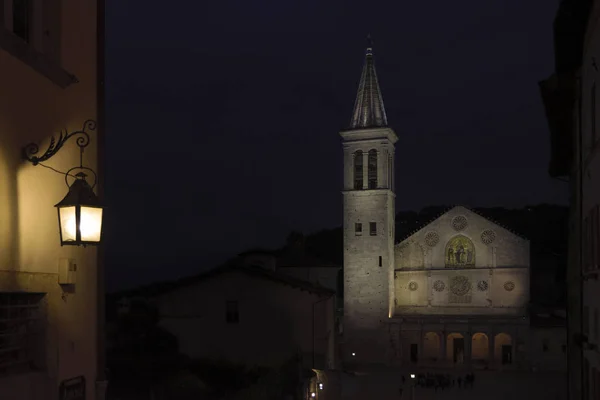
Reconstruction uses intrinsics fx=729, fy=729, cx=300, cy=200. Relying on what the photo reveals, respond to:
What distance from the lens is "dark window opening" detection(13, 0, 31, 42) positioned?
6266 mm

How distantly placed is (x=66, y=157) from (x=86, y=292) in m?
1.39

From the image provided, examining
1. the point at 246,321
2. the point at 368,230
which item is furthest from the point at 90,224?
the point at 368,230

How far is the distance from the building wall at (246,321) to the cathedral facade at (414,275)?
17.9 meters

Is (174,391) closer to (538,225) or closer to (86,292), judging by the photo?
(86,292)

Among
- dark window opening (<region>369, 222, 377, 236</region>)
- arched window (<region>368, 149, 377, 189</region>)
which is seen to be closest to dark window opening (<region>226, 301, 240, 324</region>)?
dark window opening (<region>369, 222, 377, 236</region>)

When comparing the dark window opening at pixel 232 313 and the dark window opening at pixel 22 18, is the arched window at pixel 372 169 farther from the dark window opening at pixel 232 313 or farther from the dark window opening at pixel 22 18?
the dark window opening at pixel 22 18

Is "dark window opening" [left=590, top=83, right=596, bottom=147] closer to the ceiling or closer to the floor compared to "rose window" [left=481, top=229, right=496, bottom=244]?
closer to the ceiling

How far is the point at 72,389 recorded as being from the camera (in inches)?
269

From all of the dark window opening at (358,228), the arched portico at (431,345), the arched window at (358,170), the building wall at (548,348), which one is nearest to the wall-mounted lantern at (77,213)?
the building wall at (548,348)

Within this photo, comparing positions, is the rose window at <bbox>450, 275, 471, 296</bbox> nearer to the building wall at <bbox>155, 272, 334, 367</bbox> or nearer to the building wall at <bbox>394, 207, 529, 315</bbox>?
the building wall at <bbox>394, 207, 529, 315</bbox>

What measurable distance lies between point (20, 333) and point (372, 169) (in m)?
43.5

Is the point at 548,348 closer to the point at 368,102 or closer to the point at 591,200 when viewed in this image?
the point at 368,102

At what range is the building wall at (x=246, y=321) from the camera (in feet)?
93.9

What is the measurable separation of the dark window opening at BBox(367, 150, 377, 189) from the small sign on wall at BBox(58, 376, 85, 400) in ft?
139
